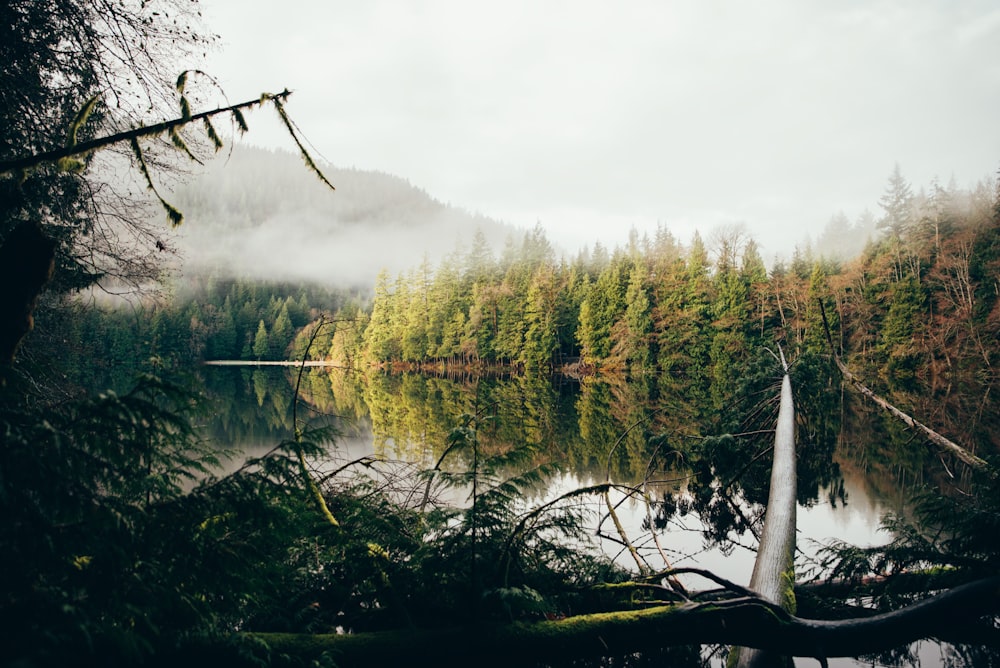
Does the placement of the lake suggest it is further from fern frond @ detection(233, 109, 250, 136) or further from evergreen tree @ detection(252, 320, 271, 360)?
evergreen tree @ detection(252, 320, 271, 360)

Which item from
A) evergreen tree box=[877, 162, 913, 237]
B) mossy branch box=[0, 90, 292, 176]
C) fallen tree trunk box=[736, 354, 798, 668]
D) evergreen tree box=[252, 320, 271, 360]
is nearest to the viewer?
mossy branch box=[0, 90, 292, 176]

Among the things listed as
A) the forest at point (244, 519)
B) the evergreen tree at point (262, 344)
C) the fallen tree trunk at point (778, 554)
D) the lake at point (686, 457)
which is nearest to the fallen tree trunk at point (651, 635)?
the forest at point (244, 519)

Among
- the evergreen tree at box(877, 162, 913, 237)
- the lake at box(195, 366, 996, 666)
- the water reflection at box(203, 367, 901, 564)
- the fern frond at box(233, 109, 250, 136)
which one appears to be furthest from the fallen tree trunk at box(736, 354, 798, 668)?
the evergreen tree at box(877, 162, 913, 237)

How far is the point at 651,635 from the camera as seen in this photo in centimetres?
261

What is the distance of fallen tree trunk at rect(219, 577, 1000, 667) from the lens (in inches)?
93.1

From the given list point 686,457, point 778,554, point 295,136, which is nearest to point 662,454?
point 686,457

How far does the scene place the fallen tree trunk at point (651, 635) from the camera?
237cm

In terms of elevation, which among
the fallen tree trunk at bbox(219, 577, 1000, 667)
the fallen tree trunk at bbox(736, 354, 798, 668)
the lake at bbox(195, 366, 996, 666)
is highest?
the fallen tree trunk at bbox(219, 577, 1000, 667)

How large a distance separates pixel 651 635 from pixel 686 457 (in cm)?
703

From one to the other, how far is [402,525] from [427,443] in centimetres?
879

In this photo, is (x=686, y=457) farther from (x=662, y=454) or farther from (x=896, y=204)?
(x=896, y=204)

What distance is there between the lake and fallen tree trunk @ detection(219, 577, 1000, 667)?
35.7 inches

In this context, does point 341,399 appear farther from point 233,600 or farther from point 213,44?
point 233,600

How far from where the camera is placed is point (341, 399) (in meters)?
25.0
